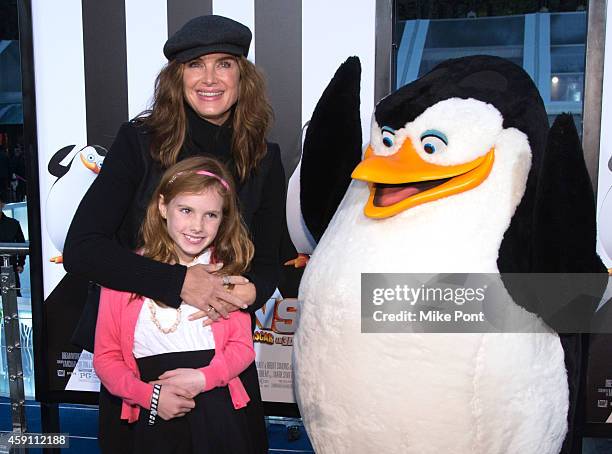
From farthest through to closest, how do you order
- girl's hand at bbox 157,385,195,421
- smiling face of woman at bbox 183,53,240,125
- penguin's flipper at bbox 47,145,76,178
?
penguin's flipper at bbox 47,145,76,178
smiling face of woman at bbox 183,53,240,125
girl's hand at bbox 157,385,195,421

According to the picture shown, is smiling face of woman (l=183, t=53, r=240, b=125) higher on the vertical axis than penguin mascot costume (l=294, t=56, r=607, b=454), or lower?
higher

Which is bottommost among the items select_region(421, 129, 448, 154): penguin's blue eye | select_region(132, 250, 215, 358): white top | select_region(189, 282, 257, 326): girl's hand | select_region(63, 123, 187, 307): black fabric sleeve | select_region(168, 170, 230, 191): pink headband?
select_region(132, 250, 215, 358): white top

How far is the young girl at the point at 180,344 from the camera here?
1.11 m

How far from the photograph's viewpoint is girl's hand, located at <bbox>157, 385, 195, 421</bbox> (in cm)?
108

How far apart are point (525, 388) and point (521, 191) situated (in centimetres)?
33

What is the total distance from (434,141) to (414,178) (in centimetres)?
8

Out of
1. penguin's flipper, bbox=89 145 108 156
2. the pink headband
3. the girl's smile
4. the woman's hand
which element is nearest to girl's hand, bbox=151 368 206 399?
the woman's hand

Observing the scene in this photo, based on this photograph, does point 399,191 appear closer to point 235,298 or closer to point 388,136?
point 388,136

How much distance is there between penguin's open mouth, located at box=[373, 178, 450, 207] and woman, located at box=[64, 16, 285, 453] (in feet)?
A: 0.91

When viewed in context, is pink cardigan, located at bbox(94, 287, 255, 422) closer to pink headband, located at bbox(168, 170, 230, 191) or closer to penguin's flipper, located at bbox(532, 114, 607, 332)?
pink headband, located at bbox(168, 170, 230, 191)

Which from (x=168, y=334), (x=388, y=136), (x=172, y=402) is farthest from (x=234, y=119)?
(x=172, y=402)

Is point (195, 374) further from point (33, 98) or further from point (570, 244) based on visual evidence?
point (33, 98)

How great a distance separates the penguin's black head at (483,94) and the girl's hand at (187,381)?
56cm

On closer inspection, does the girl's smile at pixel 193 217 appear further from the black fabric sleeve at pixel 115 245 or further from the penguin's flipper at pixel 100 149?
the penguin's flipper at pixel 100 149
